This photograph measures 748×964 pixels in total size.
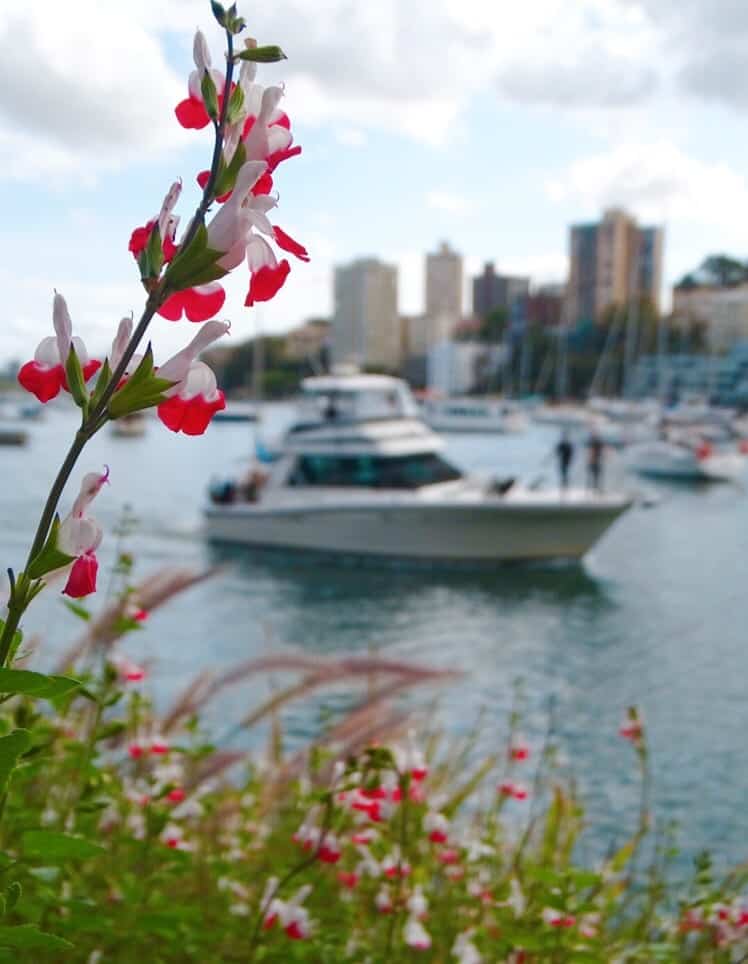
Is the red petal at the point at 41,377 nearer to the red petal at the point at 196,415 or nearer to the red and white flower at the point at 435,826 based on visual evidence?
the red petal at the point at 196,415

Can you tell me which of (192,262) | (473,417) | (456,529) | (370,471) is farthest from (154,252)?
(473,417)

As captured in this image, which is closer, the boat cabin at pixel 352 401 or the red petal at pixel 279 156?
the red petal at pixel 279 156

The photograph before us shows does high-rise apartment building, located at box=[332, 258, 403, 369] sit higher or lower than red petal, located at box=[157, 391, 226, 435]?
higher

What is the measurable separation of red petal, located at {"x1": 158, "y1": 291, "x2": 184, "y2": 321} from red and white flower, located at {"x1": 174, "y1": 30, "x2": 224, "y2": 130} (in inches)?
6.9

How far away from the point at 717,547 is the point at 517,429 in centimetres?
6098

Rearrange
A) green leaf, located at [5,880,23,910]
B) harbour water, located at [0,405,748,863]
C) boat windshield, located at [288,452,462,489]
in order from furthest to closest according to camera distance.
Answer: boat windshield, located at [288,452,462,489], harbour water, located at [0,405,748,863], green leaf, located at [5,880,23,910]

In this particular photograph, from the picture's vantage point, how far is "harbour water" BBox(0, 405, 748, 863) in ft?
33.8

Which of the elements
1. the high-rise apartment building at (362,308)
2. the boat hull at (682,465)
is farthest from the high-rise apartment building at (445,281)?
the boat hull at (682,465)

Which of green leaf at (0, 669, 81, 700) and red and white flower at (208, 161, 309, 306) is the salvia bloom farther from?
red and white flower at (208, 161, 309, 306)

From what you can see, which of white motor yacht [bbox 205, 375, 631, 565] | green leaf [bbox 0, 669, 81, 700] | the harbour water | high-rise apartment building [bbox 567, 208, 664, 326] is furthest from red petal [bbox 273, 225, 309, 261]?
high-rise apartment building [bbox 567, 208, 664, 326]

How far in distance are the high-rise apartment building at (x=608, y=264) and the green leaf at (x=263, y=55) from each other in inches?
6210

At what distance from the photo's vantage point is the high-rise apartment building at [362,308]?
190 ft

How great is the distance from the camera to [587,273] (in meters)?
163

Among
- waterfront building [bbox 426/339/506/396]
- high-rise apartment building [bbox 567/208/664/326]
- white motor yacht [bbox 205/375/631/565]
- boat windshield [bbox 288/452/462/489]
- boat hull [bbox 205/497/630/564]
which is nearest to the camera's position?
boat hull [bbox 205/497/630/564]
